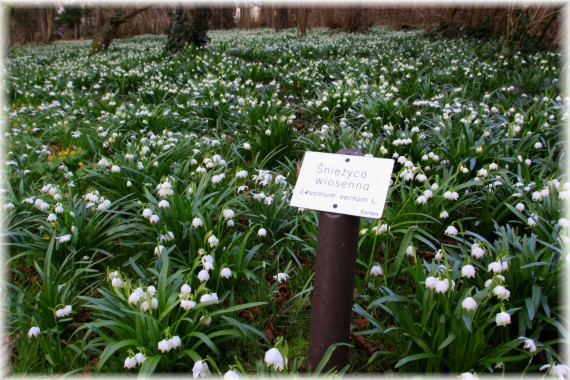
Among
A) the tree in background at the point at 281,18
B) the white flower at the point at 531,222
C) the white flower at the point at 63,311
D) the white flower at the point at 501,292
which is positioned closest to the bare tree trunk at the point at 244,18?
the tree in background at the point at 281,18

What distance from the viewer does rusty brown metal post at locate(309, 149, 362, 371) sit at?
165 cm

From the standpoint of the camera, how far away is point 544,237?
238cm

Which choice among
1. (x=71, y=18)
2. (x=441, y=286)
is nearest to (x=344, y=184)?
(x=441, y=286)

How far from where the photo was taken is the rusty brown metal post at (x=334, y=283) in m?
1.65

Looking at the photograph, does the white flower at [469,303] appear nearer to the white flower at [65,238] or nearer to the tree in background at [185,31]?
the white flower at [65,238]

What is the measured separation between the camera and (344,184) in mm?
1643

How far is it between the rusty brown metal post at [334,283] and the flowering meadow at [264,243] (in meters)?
0.13

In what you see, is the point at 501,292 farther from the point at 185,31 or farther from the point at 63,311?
the point at 185,31

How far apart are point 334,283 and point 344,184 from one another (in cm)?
40

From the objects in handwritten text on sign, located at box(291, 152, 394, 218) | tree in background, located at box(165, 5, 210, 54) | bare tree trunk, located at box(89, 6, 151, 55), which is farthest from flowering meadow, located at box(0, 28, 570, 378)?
bare tree trunk, located at box(89, 6, 151, 55)

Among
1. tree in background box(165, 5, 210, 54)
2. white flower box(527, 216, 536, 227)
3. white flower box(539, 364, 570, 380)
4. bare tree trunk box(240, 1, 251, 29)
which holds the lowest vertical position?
white flower box(539, 364, 570, 380)

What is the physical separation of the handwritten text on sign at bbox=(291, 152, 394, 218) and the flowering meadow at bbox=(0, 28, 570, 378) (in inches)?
18.7

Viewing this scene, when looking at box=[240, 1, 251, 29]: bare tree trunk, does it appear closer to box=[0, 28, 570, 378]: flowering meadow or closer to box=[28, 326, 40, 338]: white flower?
box=[0, 28, 570, 378]: flowering meadow

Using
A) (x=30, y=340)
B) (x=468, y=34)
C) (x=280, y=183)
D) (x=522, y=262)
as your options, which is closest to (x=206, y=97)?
(x=280, y=183)
